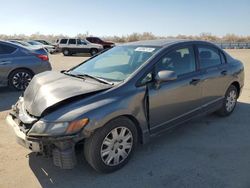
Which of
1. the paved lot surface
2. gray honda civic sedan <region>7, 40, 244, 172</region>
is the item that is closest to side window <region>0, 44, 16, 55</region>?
the paved lot surface

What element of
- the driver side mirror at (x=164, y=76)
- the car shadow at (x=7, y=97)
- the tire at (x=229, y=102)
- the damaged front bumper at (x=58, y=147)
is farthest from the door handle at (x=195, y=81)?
the car shadow at (x=7, y=97)

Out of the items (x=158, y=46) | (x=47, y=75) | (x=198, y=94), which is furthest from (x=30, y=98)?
(x=198, y=94)

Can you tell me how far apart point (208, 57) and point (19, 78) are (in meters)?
5.50

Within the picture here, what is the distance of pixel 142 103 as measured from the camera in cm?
368

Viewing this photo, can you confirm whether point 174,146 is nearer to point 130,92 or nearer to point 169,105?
point 169,105

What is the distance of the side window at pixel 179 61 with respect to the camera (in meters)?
4.09

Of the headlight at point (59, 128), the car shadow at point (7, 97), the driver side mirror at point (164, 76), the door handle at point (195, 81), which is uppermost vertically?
the driver side mirror at point (164, 76)

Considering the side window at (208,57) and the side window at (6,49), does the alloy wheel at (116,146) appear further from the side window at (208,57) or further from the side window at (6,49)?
the side window at (6,49)

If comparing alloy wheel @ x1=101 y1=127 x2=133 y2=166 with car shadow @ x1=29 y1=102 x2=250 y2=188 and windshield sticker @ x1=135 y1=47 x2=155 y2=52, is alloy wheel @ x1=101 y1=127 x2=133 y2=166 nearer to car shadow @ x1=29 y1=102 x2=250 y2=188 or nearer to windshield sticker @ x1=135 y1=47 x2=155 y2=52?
car shadow @ x1=29 y1=102 x2=250 y2=188

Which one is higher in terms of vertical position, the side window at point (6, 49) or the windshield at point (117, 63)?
the side window at point (6, 49)

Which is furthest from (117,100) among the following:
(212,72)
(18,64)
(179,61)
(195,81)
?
(18,64)

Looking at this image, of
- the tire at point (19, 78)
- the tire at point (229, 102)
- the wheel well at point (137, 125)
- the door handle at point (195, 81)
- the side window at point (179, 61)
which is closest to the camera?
the wheel well at point (137, 125)

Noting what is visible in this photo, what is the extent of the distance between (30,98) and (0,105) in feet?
11.1

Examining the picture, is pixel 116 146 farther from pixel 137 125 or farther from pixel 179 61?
pixel 179 61
